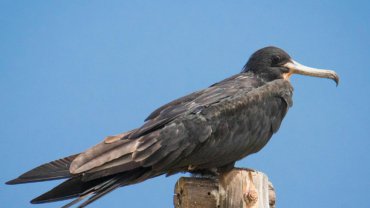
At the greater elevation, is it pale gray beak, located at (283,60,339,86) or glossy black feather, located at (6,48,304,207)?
pale gray beak, located at (283,60,339,86)

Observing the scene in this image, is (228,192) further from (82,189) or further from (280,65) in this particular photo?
(280,65)

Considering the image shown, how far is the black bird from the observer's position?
442cm

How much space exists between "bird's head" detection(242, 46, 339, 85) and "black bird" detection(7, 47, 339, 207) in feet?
0.88

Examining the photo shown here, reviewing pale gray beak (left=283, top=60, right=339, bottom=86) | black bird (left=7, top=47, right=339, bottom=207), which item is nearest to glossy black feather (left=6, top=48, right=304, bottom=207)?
black bird (left=7, top=47, right=339, bottom=207)

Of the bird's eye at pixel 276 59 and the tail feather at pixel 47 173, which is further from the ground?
the bird's eye at pixel 276 59

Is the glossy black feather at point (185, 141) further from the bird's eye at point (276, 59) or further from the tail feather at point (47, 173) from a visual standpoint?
the bird's eye at point (276, 59)

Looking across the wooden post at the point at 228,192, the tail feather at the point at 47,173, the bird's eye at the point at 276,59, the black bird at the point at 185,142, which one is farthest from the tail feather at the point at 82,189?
the bird's eye at the point at 276,59

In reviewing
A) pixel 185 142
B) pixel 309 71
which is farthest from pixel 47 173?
pixel 309 71

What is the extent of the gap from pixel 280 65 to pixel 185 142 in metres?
1.67

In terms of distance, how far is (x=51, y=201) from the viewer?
4383mm

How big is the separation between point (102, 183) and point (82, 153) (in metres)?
0.27

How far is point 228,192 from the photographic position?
14.6 feet

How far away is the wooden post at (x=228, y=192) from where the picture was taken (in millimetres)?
4348

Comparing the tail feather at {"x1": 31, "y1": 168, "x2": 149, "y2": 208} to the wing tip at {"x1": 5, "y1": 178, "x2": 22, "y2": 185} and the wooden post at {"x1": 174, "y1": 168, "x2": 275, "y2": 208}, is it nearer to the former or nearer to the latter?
the wing tip at {"x1": 5, "y1": 178, "x2": 22, "y2": 185}
